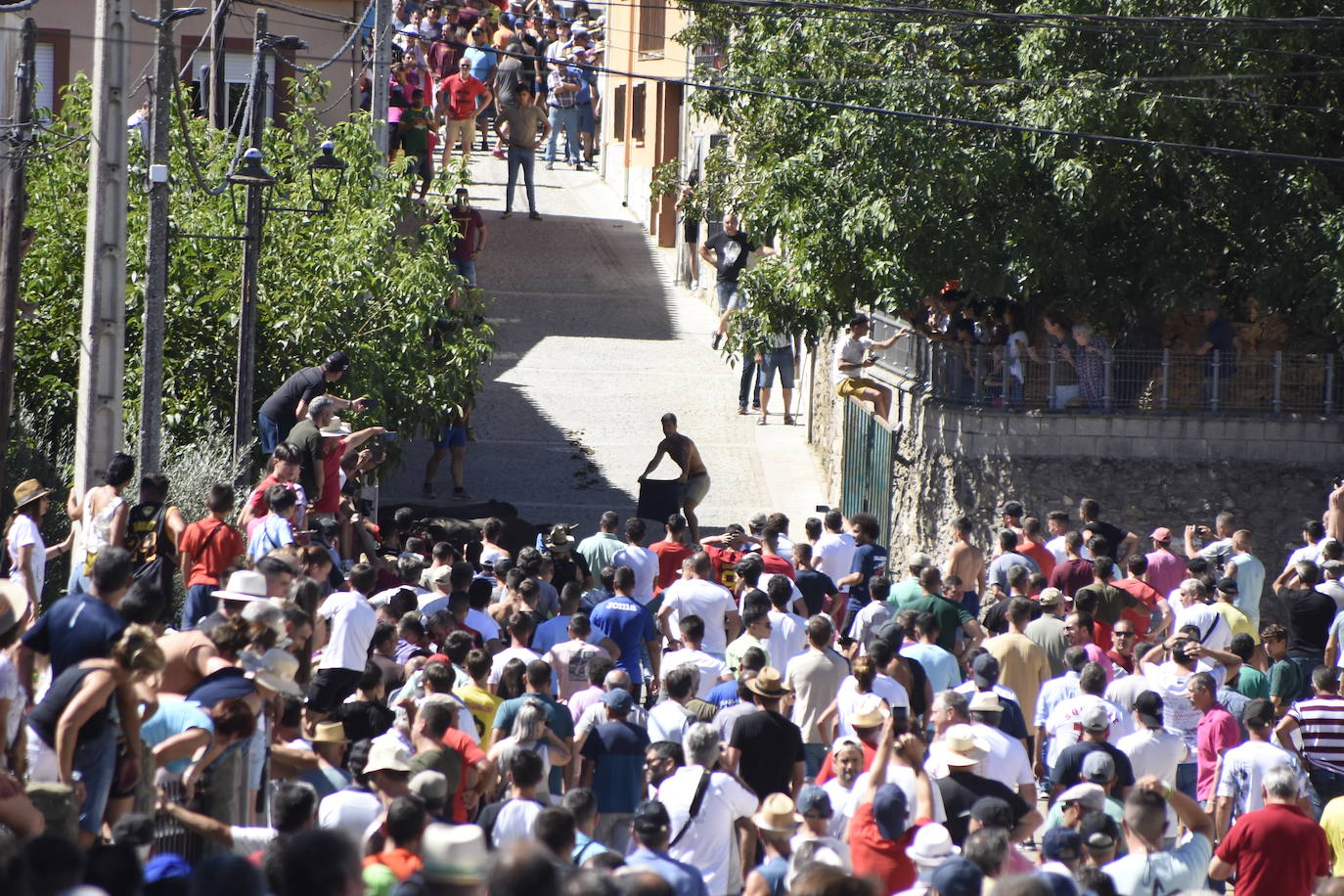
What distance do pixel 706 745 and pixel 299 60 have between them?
19.6 meters

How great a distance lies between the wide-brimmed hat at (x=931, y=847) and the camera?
22.4ft

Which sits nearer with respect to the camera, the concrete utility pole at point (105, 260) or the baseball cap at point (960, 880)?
the baseball cap at point (960, 880)

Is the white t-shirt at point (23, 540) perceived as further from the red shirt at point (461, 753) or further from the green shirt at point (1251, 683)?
the green shirt at point (1251, 683)

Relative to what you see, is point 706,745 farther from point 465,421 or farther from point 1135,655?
point 465,421

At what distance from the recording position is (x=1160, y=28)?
54.3 ft

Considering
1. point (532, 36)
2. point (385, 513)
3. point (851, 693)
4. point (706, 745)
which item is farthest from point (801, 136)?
point (532, 36)

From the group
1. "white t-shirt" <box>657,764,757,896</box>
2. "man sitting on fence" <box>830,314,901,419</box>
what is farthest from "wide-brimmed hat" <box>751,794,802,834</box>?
"man sitting on fence" <box>830,314,901,419</box>

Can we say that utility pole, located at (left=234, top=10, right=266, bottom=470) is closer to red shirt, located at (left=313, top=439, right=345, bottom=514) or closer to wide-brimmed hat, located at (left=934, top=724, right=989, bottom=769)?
red shirt, located at (left=313, top=439, right=345, bottom=514)

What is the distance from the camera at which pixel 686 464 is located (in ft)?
58.0

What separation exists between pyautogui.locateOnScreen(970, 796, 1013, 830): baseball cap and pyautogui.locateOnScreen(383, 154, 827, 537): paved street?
11.8 metres

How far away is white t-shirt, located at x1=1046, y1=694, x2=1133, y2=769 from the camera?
902 cm

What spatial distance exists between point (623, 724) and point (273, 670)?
1819 mm

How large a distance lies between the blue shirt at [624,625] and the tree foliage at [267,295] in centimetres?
593

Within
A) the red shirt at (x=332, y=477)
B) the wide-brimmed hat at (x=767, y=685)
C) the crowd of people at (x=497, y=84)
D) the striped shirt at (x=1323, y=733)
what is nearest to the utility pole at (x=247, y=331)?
the red shirt at (x=332, y=477)
